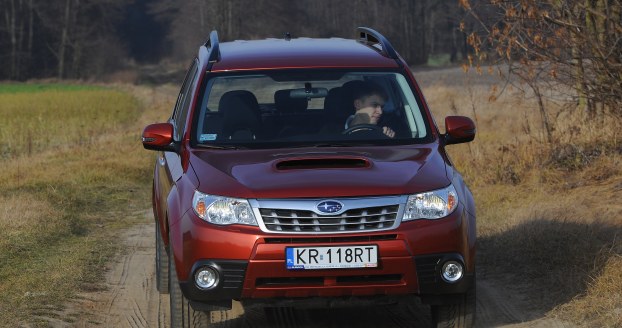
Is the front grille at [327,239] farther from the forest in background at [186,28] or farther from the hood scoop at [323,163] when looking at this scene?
the forest in background at [186,28]

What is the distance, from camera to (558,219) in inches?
388

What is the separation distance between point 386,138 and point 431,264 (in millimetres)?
1249

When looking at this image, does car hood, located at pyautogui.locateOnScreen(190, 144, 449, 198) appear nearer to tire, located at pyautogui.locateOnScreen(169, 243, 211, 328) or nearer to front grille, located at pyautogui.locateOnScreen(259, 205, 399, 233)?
front grille, located at pyautogui.locateOnScreen(259, 205, 399, 233)

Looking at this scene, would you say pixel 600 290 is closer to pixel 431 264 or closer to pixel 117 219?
pixel 431 264

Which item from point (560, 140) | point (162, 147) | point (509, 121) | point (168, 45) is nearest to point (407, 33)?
point (168, 45)

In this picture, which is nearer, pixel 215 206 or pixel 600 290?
pixel 215 206

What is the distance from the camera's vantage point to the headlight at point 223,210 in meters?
5.98

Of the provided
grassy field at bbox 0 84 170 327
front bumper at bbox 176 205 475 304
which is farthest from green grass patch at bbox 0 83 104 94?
front bumper at bbox 176 205 475 304

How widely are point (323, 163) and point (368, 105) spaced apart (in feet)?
3.27

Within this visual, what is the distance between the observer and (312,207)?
594cm

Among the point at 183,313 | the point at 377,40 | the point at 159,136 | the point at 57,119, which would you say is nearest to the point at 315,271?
the point at 183,313

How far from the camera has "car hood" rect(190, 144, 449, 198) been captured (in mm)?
6012

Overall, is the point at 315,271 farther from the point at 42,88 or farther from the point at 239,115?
the point at 42,88

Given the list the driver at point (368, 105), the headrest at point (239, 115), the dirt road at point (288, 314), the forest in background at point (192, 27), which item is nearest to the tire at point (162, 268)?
the dirt road at point (288, 314)
